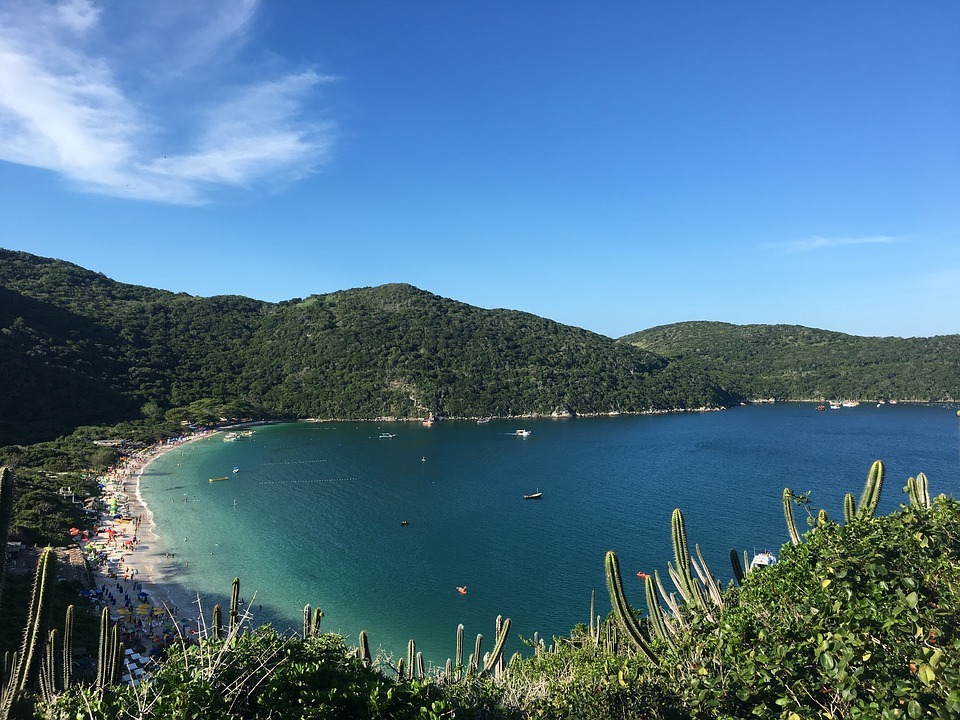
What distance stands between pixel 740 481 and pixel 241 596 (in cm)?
4743

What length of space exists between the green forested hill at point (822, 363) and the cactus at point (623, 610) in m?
134

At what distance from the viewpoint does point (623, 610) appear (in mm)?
14422

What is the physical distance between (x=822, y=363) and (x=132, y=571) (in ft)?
543

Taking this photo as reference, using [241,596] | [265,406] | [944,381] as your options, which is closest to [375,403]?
[265,406]

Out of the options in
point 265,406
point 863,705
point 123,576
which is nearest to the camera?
point 863,705

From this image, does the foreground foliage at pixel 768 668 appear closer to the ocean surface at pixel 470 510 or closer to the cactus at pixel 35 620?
the cactus at pixel 35 620

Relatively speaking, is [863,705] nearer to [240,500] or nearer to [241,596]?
[241,596]

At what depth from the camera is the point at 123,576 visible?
32.4 meters

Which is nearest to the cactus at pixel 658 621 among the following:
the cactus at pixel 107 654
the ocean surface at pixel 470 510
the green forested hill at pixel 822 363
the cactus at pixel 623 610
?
the cactus at pixel 623 610

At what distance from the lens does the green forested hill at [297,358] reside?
7625 cm

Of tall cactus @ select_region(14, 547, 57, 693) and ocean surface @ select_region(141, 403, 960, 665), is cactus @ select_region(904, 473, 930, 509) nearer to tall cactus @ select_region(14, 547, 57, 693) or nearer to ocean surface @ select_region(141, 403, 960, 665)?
ocean surface @ select_region(141, 403, 960, 665)

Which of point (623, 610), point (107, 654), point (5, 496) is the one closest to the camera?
point (5, 496)

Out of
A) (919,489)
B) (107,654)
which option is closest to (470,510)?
(107,654)

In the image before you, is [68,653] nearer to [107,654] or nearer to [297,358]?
[107,654]
